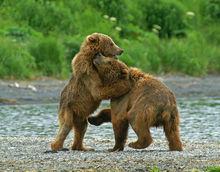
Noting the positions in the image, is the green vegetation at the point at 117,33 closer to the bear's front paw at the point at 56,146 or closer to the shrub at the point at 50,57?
the shrub at the point at 50,57

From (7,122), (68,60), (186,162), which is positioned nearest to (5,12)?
(68,60)

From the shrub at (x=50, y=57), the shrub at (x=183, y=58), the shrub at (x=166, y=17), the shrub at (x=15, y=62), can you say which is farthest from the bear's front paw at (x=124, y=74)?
the shrub at (x=166, y=17)

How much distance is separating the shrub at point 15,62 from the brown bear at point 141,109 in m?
13.1

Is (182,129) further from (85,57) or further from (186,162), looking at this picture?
(186,162)

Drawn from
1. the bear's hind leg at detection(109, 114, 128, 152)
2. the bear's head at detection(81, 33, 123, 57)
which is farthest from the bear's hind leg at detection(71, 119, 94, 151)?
the bear's head at detection(81, 33, 123, 57)

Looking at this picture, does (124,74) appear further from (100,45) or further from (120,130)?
(120,130)

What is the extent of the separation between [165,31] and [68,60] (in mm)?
5832

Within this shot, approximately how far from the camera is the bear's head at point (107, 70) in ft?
39.1

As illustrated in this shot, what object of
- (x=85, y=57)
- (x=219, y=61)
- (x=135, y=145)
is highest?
(x=85, y=57)

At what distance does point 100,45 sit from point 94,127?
660 cm

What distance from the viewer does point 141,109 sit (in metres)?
11.6

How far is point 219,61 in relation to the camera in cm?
3017

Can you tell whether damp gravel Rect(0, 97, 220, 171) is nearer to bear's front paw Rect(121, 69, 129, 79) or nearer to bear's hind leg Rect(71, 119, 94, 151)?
bear's hind leg Rect(71, 119, 94, 151)

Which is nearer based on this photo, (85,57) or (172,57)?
(85,57)
